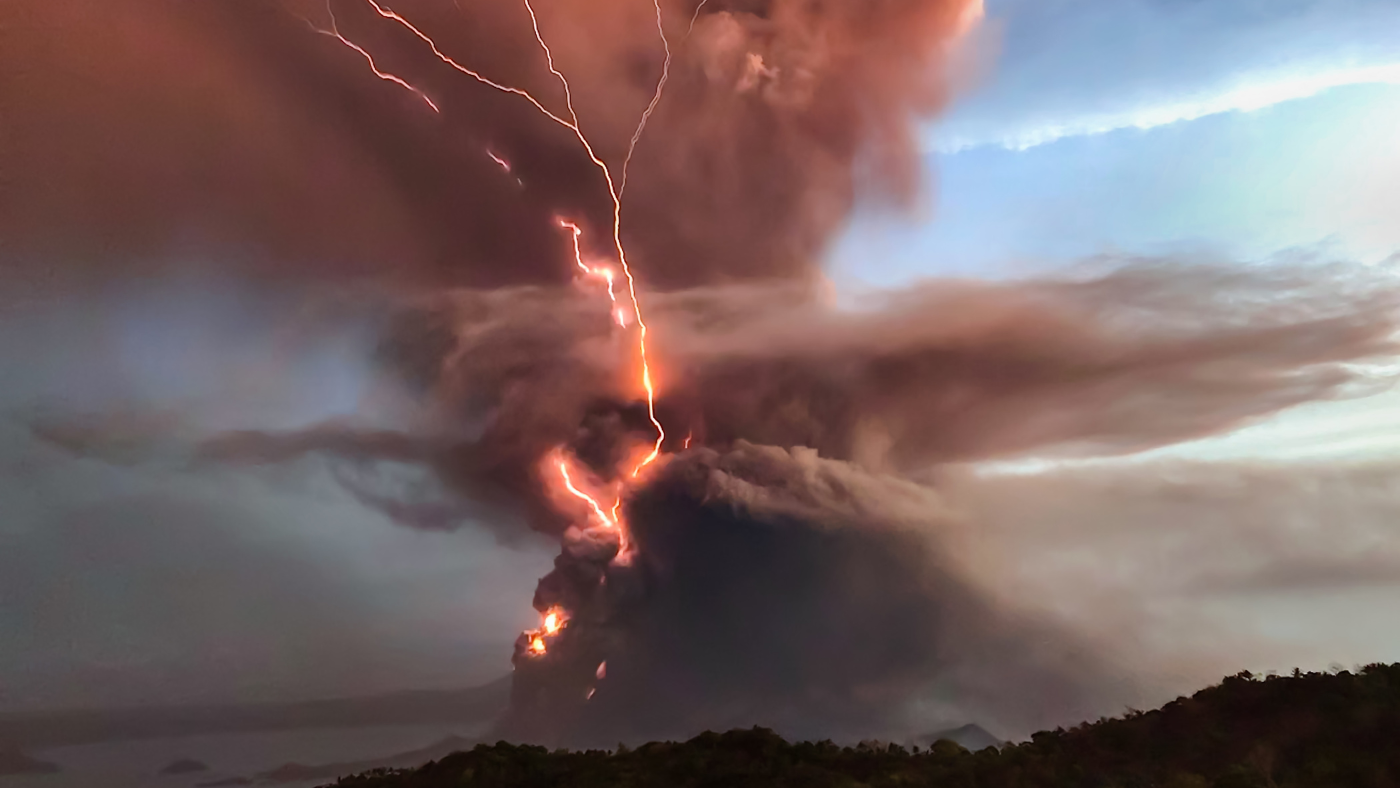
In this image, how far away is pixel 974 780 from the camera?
46.5 ft

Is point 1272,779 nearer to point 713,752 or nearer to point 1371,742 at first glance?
point 1371,742

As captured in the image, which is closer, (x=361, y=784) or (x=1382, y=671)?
(x=1382, y=671)

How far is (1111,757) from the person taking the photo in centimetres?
1473

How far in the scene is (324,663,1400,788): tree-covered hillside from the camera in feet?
42.0

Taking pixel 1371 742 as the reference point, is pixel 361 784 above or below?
below

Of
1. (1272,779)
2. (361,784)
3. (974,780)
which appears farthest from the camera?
(361,784)

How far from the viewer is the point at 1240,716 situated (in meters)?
14.7

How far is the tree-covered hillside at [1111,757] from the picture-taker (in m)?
12.8

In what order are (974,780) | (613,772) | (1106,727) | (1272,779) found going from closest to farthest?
(1272,779)
(974,780)
(1106,727)
(613,772)

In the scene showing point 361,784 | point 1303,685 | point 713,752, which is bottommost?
point 361,784

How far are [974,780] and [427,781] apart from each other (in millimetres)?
10448

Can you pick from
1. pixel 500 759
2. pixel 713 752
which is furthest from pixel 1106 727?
pixel 500 759

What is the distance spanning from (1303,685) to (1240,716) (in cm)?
117

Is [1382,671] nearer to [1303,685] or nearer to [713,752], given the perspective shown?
[1303,685]
